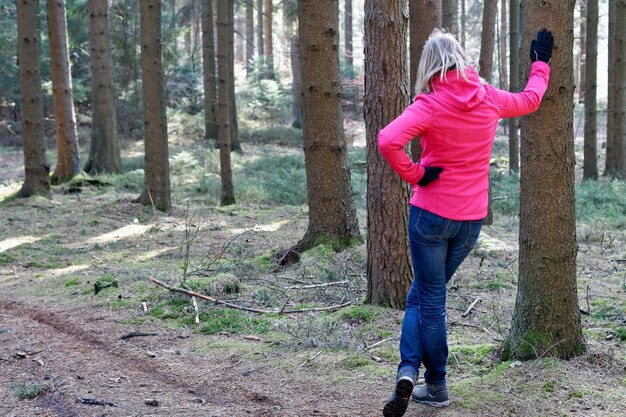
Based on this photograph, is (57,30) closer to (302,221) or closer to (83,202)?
(83,202)

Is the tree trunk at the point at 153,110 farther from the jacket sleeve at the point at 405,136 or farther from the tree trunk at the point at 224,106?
the jacket sleeve at the point at 405,136

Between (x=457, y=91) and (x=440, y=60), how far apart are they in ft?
0.71

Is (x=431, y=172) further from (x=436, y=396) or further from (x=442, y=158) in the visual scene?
(x=436, y=396)

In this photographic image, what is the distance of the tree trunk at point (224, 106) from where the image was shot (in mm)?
15273

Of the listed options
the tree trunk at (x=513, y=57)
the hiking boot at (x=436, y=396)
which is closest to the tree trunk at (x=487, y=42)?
the tree trunk at (x=513, y=57)

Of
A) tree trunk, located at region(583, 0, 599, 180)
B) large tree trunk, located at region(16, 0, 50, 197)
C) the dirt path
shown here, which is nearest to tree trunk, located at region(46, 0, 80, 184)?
large tree trunk, located at region(16, 0, 50, 197)

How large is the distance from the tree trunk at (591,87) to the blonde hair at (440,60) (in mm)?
16270

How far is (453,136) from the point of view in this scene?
439 cm

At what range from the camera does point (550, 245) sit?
4895 millimetres

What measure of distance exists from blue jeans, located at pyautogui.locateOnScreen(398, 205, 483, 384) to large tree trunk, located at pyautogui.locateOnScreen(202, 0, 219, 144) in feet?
56.9

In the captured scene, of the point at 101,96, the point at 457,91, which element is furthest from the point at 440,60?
the point at 101,96

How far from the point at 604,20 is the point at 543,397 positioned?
201 ft

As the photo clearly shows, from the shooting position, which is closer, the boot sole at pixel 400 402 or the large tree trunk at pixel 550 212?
Result: the boot sole at pixel 400 402

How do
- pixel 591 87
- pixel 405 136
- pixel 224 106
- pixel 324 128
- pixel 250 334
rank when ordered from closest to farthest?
pixel 405 136, pixel 250 334, pixel 324 128, pixel 224 106, pixel 591 87
